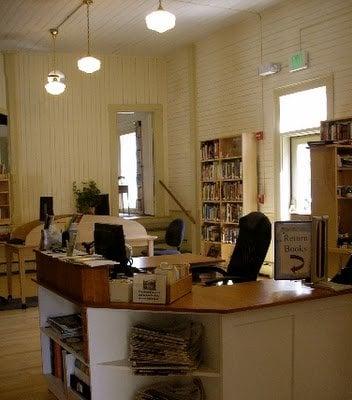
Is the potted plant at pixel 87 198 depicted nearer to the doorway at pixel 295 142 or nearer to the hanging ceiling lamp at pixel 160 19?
the doorway at pixel 295 142

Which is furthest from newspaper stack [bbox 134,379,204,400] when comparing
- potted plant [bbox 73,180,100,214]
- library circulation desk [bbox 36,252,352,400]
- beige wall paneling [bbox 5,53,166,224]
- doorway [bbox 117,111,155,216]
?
doorway [bbox 117,111,155,216]

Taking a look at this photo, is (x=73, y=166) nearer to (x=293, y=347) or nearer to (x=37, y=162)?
(x=37, y=162)

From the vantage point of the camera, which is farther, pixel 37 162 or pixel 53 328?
pixel 37 162

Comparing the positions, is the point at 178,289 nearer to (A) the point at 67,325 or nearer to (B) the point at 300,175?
(A) the point at 67,325

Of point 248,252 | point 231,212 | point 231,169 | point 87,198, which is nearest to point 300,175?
point 231,169

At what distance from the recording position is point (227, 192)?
8672 mm

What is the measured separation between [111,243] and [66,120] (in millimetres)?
7054

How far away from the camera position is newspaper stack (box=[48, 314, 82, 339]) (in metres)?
3.72

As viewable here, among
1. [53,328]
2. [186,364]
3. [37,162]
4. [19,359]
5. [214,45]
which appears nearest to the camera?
[186,364]

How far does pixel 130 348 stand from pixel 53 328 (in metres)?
0.97

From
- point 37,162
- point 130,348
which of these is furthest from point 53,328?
point 37,162

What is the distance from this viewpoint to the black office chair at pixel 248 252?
4.54 metres

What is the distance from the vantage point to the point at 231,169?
27.9 feet

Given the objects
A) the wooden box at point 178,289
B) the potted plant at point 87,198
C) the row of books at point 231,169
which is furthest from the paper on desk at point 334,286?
the potted plant at point 87,198
